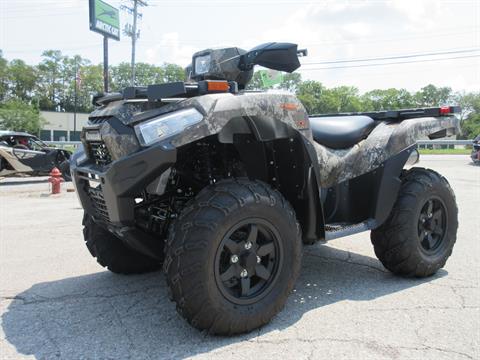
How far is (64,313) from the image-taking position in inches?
138

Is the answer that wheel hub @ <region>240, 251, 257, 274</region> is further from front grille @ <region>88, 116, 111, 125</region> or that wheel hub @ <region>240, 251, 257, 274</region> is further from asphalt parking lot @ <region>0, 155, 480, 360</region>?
front grille @ <region>88, 116, 111, 125</region>

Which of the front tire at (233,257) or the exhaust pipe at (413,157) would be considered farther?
the exhaust pipe at (413,157)

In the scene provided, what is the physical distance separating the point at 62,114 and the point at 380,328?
8080 centimetres

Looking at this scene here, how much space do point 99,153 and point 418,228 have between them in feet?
9.36

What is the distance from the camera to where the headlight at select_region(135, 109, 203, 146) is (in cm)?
281

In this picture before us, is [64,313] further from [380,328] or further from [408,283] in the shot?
[408,283]

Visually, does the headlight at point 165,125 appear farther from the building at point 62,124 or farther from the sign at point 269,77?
the building at point 62,124

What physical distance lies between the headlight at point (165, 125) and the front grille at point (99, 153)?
416 millimetres

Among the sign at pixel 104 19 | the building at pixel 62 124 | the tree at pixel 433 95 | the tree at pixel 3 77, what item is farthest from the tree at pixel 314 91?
the sign at pixel 104 19

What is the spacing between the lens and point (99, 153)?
331cm

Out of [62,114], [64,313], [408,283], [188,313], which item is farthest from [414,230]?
[62,114]

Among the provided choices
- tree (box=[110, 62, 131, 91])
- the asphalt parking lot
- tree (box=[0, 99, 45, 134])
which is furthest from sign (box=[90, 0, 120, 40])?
tree (box=[110, 62, 131, 91])

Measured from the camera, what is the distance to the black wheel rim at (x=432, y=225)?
4297 mm

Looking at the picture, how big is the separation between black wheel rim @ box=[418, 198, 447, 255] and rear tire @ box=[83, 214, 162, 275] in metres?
2.51
